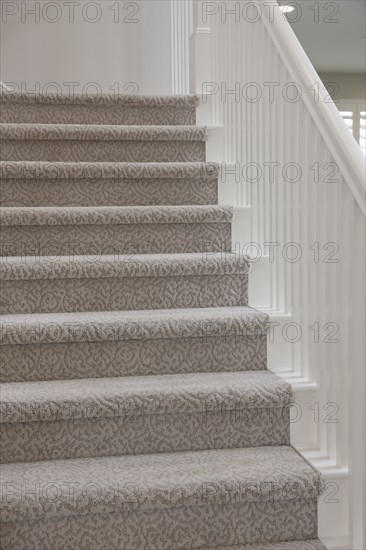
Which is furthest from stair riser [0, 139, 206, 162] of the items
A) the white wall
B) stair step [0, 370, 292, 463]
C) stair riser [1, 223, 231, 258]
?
the white wall

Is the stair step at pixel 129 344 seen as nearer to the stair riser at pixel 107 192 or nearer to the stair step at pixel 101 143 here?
the stair riser at pixel 107 192

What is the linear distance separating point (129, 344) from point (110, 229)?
552mm

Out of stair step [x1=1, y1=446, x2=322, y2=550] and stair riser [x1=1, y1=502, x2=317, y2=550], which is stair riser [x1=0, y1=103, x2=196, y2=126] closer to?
stair step [x1=1, y1=446, x2=322, y2=550]

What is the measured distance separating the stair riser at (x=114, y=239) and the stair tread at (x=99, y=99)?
810 millimetres

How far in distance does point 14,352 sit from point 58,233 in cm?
57

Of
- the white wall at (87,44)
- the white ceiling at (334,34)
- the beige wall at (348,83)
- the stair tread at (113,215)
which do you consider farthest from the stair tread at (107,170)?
the beige wall at (348,83)

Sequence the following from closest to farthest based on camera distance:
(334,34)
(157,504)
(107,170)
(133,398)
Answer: (157,504) → (133,398) → (107,170) → (334,34)

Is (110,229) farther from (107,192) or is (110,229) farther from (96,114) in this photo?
(96,114)

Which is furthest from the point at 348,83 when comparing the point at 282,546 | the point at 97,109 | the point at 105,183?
the point at 282,546

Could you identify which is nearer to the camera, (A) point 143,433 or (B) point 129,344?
(A) point 143,433

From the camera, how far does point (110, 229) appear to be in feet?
7.63

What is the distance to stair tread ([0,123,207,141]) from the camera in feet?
8.61

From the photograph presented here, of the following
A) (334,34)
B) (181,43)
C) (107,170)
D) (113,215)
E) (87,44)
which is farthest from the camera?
(334,34)

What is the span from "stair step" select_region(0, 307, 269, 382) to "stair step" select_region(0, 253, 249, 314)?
98 millimetres
